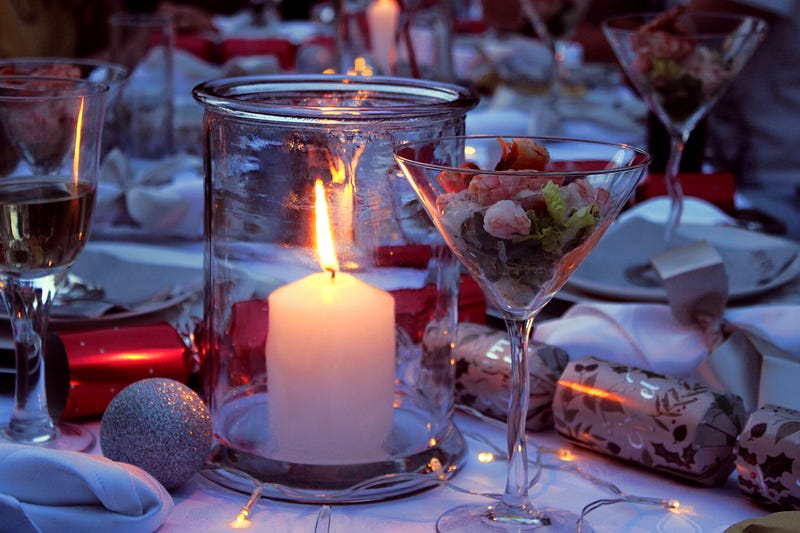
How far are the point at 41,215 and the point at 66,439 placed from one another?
6.8 inches

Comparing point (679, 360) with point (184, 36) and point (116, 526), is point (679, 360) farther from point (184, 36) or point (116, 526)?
point (184, 36)

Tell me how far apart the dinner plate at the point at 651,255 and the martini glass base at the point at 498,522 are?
0.42m

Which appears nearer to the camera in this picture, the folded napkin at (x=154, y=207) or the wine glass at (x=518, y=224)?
the wine glass at (x=518, y=224)

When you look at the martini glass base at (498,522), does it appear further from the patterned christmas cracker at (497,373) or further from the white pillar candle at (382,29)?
the white pillar candle at (382,29)

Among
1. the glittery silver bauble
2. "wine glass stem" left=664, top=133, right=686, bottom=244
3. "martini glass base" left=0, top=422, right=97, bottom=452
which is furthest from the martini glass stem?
"wine glass stem" left=664, top=133, right=686, bottom=244

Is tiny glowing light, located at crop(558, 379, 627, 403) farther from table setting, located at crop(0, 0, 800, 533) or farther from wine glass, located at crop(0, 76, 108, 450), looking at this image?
wine glass, located at crop(0, 76, 108, 450)

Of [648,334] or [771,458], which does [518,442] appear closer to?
[771,458]

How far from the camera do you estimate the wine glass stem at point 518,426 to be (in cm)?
64

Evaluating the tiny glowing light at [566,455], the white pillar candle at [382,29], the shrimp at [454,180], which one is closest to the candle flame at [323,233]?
the shrimp at [454,180]

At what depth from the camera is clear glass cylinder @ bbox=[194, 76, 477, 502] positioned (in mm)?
687

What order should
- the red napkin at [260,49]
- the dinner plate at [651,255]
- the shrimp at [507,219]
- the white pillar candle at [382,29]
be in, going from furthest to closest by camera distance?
1. the red napkin at [260,49]
2. the white pillar candle at [382,29]
3. the dinner plate at [651,255]
4. the shrimp at [507,219]

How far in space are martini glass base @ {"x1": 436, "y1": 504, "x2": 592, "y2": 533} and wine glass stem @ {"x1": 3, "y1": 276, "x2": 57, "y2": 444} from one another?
0.30 m

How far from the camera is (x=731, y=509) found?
69 centimetres

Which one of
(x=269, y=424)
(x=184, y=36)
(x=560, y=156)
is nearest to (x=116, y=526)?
(x=269, y=424)
